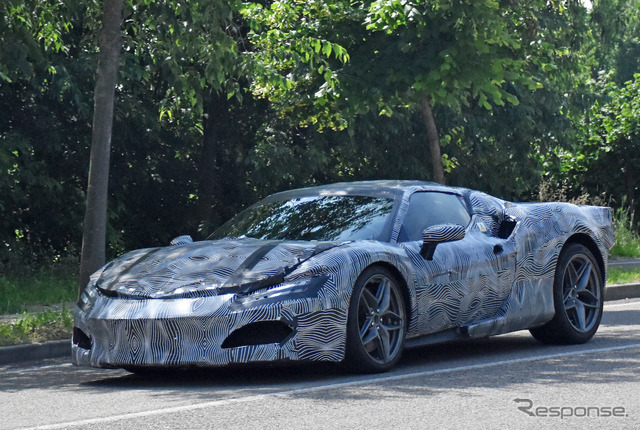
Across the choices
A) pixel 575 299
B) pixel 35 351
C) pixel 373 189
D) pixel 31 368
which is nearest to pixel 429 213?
pixel 373 189

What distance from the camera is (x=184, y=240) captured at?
864 centimetres

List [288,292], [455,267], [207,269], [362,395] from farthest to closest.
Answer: [455,267]
[207,269]
[288,292]
[362,395]

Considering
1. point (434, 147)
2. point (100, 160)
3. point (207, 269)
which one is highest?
point (434, 147)

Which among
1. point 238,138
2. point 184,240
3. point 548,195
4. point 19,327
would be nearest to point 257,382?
point 184,240

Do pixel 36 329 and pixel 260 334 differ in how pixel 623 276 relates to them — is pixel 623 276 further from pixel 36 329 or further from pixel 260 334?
pixel 260 334

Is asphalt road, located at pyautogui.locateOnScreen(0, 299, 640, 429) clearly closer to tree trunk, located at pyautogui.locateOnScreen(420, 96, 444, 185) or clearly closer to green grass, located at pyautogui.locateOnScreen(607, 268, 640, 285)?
green grass, located at pyautogui.locateOnScreen(607, 268, 640, 285)

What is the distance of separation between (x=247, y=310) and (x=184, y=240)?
74.5 inches

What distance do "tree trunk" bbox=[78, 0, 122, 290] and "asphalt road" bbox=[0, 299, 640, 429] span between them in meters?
2.44

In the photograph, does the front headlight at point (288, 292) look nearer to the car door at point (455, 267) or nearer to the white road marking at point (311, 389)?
the white road marking at point (311, 389)

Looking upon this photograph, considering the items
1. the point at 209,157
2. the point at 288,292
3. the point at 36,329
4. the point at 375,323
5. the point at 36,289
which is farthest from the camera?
the point at 209,157

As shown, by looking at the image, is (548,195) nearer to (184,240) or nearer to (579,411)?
(184,240)

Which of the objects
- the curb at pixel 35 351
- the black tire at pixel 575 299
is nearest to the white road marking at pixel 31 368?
the curb at pixel 35 351

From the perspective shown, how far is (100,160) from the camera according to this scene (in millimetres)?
11180

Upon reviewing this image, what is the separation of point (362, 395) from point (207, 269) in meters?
1.39
